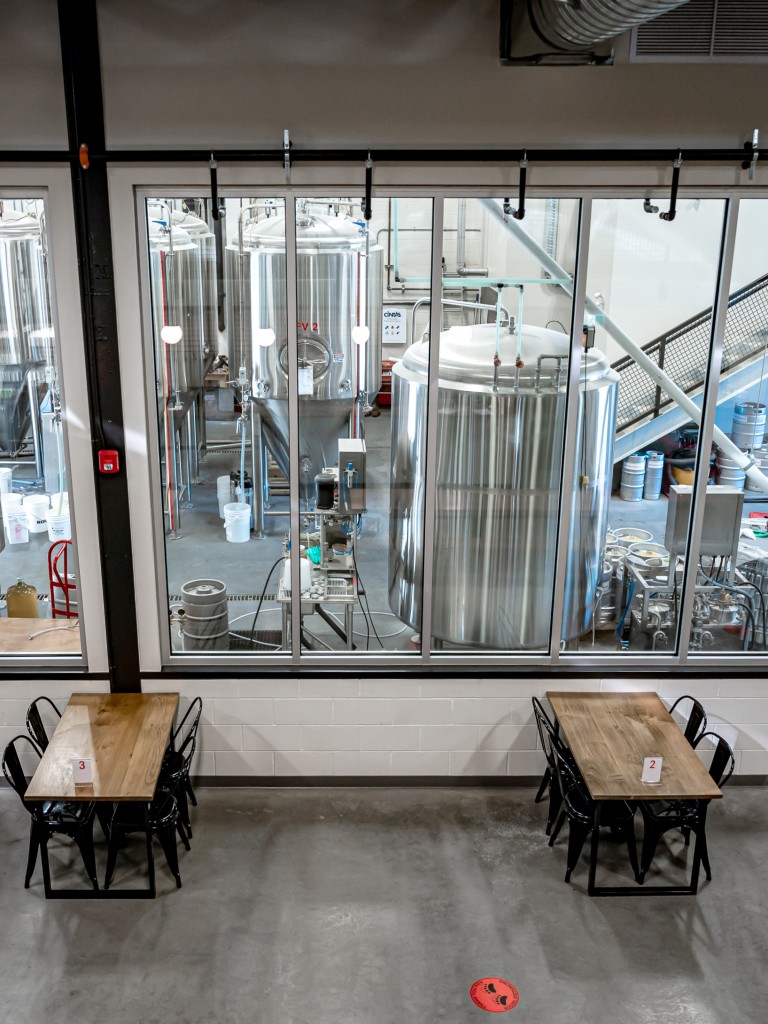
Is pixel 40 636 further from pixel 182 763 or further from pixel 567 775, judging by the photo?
pixel 567 775

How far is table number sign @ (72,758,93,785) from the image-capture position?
381cm

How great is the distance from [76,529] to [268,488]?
105cm

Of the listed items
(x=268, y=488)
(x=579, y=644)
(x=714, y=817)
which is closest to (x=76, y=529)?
(x=268, y=488)

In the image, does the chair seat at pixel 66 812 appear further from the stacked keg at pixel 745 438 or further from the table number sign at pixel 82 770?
the stacked keg at pixel 745 438

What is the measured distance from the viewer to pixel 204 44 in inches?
153

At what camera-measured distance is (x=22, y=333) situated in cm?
534

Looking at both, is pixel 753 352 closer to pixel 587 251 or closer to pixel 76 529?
pixel 587 251

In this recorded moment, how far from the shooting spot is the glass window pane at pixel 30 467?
16.0 feet

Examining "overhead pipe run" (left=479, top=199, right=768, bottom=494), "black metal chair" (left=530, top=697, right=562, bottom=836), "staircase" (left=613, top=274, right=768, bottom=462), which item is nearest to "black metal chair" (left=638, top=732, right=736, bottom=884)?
"black metal chair" (left=530, top=697, right=562, bottom=836)

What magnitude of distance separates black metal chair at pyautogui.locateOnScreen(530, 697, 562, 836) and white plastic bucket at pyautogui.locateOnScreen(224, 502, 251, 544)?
1876 millimetres

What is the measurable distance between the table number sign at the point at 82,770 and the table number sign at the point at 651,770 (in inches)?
96.0

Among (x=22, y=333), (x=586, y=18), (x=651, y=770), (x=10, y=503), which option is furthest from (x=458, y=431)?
(x=10, y=503)

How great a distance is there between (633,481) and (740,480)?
21.8 inches

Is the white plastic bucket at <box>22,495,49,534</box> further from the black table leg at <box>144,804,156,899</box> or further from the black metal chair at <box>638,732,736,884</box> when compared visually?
the black metal chair at <box>638,732,736,884</box>
